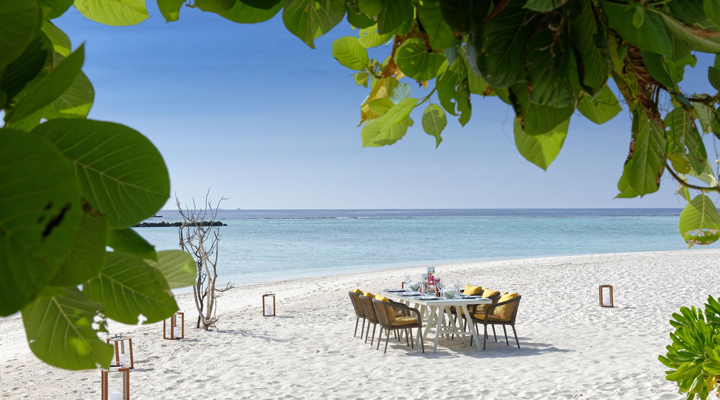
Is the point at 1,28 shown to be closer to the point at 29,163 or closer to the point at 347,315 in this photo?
the point at 29,163

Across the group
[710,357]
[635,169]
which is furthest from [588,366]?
[635,169]

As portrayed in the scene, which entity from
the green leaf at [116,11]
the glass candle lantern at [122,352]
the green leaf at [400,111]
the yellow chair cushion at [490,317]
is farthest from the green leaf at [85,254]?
the yellow chair cushion at [490,317]

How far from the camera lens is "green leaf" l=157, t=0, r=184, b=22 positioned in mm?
517

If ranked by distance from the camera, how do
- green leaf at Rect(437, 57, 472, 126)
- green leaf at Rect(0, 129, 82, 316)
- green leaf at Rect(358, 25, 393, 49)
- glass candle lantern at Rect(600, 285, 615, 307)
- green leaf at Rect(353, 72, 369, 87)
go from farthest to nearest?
glass candle lantern at Rect(600, 285, 615, 307)
green leaf at Rect(353, 72, 369, 87)
green leaf at Rect(358, 25, 393, 49)
green leaf at Rect(437, 57, 472, 126)
green leaf at Rect(0, 129, 82, 316)

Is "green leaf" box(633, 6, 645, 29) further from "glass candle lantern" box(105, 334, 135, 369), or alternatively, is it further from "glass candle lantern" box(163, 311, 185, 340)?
"glass candle lantern" box(163, 311, 185, 340)

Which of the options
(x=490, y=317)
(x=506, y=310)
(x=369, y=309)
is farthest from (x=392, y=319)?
(x=506, y=310)

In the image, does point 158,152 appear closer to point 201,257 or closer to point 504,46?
point 504,46

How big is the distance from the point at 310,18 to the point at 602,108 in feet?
1.05

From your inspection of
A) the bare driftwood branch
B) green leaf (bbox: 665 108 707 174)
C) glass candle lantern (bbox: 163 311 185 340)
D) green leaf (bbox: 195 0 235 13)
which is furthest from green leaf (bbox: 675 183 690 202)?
glass candle lantern (bbox: 163 311 185 340)

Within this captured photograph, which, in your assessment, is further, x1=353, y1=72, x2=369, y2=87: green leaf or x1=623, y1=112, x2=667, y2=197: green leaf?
x1=353, y1=72, x2=369, y2=87: green leaf

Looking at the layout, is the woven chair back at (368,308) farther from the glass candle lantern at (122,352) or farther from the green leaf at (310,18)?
the green leaf at (310,18)

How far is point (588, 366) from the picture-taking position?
5875 mm

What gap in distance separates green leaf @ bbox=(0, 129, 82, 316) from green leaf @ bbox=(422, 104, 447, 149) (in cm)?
65

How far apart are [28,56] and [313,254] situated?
3071 centimetres
